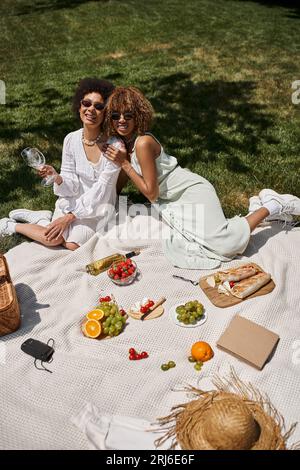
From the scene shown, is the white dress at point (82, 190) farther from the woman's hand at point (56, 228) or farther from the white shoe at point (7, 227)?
the white shoe at point (7, 227)

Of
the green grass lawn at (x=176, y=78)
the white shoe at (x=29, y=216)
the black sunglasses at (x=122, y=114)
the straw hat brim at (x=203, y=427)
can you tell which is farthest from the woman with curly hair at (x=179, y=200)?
the straw hat brim at (x=203, y=427)

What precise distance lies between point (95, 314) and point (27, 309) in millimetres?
774

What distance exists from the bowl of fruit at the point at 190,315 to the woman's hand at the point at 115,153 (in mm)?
1875

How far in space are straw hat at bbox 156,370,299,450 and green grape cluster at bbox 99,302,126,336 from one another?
89 centimetres

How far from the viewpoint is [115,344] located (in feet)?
12.3

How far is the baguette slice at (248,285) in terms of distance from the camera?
4.07 metres

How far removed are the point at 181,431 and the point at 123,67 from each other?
32.9 feet

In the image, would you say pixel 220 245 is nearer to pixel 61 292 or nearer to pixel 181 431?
pixel 61 292

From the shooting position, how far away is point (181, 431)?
2889 millimetres

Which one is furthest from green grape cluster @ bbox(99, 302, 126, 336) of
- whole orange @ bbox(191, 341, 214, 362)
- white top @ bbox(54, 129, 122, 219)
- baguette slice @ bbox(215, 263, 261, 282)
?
white top @ bbox(54, 129, 122, 219)

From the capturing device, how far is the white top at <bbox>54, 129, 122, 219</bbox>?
493 centimetres

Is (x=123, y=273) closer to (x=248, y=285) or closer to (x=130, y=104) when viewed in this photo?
(x=248, y=285)

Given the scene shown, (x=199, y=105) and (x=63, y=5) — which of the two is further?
(x=63, y=5)

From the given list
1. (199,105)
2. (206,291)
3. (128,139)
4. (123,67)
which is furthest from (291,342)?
(123,67)
